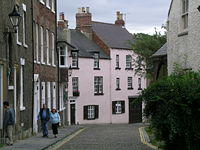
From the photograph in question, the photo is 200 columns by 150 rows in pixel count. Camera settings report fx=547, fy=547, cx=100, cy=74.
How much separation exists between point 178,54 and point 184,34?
148 centimetres

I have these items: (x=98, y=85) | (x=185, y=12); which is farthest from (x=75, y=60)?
(x=185, y=12)

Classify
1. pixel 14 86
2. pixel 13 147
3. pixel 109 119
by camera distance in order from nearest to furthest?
pixel 13 147 < pixel 14 86 < pixel 109 119

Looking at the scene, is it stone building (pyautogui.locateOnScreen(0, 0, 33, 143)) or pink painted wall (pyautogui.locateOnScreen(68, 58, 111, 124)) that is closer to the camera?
stone building (pyautogui.locateOnScreen(0, 0, 33, 143))

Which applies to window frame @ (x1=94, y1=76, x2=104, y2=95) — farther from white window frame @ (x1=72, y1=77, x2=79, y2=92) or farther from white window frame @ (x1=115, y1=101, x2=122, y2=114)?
white window frame @ (x1=72, y1=77, x2=79, y2=92)

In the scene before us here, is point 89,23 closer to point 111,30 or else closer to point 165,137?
point 111,30

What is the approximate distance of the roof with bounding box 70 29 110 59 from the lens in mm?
59500

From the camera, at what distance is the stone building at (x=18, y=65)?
22109 mm

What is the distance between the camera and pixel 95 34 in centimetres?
6488

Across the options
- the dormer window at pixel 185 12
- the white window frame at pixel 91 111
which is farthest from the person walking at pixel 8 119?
the white window frame at pixel 91 111

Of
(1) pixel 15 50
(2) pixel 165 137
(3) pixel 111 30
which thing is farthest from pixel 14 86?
(3) pixel 111 30

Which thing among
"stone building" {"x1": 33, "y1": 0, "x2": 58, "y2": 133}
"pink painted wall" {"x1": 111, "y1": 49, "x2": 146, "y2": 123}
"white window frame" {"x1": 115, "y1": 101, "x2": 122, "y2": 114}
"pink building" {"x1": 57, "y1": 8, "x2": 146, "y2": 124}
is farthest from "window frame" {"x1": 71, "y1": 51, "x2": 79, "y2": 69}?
"stone building" {"x1": 33, "y1": 0, "x2": 58, "y2": 133}

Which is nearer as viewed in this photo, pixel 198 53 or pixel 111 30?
pixel 198 53

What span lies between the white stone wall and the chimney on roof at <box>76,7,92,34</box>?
37345 millimetres

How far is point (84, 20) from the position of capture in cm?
6494
